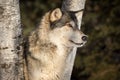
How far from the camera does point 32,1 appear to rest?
672 inches

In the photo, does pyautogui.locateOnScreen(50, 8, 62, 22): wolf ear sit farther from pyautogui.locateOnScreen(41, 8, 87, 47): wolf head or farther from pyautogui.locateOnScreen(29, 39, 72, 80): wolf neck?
pyautogui.locateOnScreen(29, 39, 72, 80): wolf neck

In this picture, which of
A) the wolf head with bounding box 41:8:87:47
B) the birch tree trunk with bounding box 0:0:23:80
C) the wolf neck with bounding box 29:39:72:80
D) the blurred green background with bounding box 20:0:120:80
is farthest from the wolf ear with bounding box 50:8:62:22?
the blurred green background with bounding box 20:0:120:80

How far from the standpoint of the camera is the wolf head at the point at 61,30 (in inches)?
295

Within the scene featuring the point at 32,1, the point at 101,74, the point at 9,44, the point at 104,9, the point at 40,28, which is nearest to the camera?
the point at 9,44

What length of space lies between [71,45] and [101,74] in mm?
7242

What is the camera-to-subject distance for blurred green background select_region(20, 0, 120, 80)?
1493 centimetres

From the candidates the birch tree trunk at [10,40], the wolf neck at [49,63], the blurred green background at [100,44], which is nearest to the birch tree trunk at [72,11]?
the wolf neck at [49,63]

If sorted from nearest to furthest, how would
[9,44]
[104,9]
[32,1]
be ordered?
[9,44]
[104,9]
[32,1]

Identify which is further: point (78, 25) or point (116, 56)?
point (116, 56)

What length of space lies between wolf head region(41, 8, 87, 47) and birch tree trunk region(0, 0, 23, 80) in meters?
0.87

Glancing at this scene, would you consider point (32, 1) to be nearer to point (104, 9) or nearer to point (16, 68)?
point (104, 9)

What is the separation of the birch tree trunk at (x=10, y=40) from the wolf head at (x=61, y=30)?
866 mm

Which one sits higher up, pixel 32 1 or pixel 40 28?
pixel 40 28

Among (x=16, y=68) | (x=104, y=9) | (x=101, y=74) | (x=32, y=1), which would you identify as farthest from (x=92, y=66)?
(x=16, y=68)
